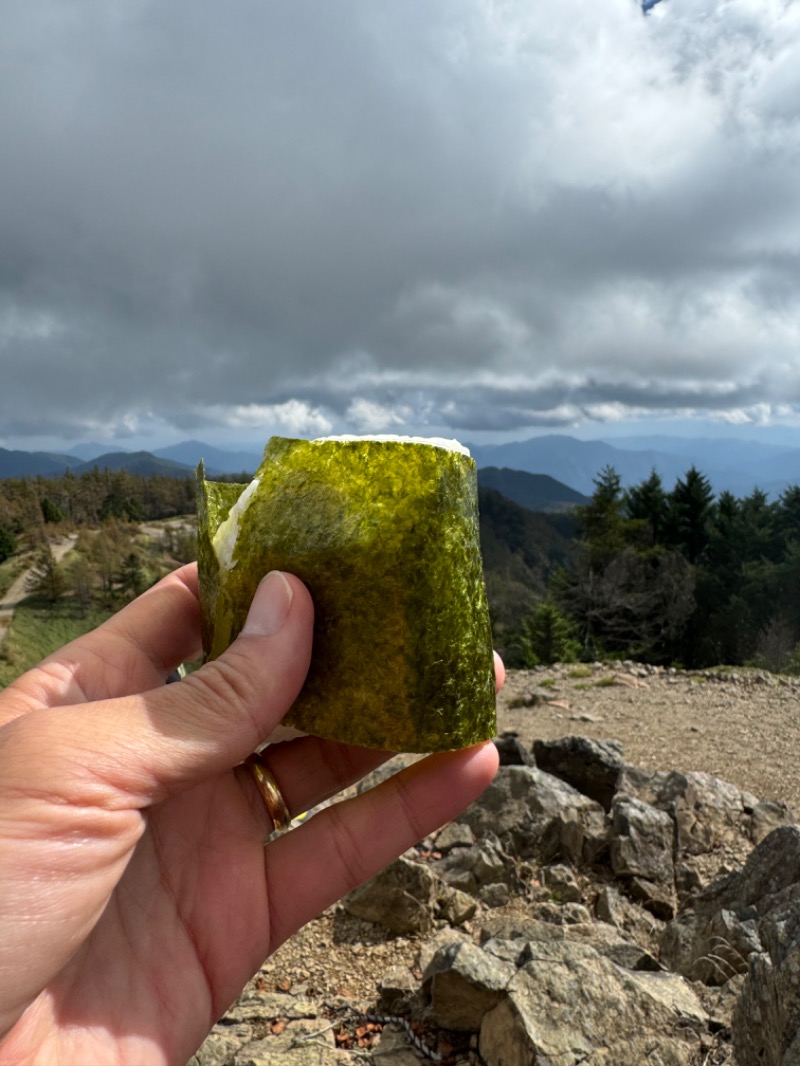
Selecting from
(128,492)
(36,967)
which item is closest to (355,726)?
(36,967)

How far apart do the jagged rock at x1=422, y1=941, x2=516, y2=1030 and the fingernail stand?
2.77 m

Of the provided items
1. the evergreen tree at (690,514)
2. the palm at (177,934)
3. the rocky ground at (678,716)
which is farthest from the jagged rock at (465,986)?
the evergreen tree at (690,514)

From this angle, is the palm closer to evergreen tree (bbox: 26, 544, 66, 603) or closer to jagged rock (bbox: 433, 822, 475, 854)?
jagged rock (bbox: 433, 822, 475, 854)

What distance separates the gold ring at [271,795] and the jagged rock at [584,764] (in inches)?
244

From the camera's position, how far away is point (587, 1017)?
3.63m

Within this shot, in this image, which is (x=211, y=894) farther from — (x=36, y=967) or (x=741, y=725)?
(x=741, y=725)

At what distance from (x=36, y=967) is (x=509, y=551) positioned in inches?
3298

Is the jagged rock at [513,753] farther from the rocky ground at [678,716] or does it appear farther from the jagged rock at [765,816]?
Result: the jagged rock at [765,816]

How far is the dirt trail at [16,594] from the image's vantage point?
25.5 m

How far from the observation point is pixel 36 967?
211cm

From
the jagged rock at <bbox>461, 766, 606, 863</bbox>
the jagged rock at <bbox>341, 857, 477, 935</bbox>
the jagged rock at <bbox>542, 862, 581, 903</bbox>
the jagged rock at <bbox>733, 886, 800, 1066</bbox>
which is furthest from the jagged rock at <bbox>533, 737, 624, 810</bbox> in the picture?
the jagged rock at <bbox>733, 886, 800, 1066</bbox>

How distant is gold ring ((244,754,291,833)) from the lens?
3.29m

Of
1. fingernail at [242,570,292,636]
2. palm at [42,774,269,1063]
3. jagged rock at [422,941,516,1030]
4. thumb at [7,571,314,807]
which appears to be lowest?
jagged rock at [422,941,516,1030]

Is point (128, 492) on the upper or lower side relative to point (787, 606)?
upper
